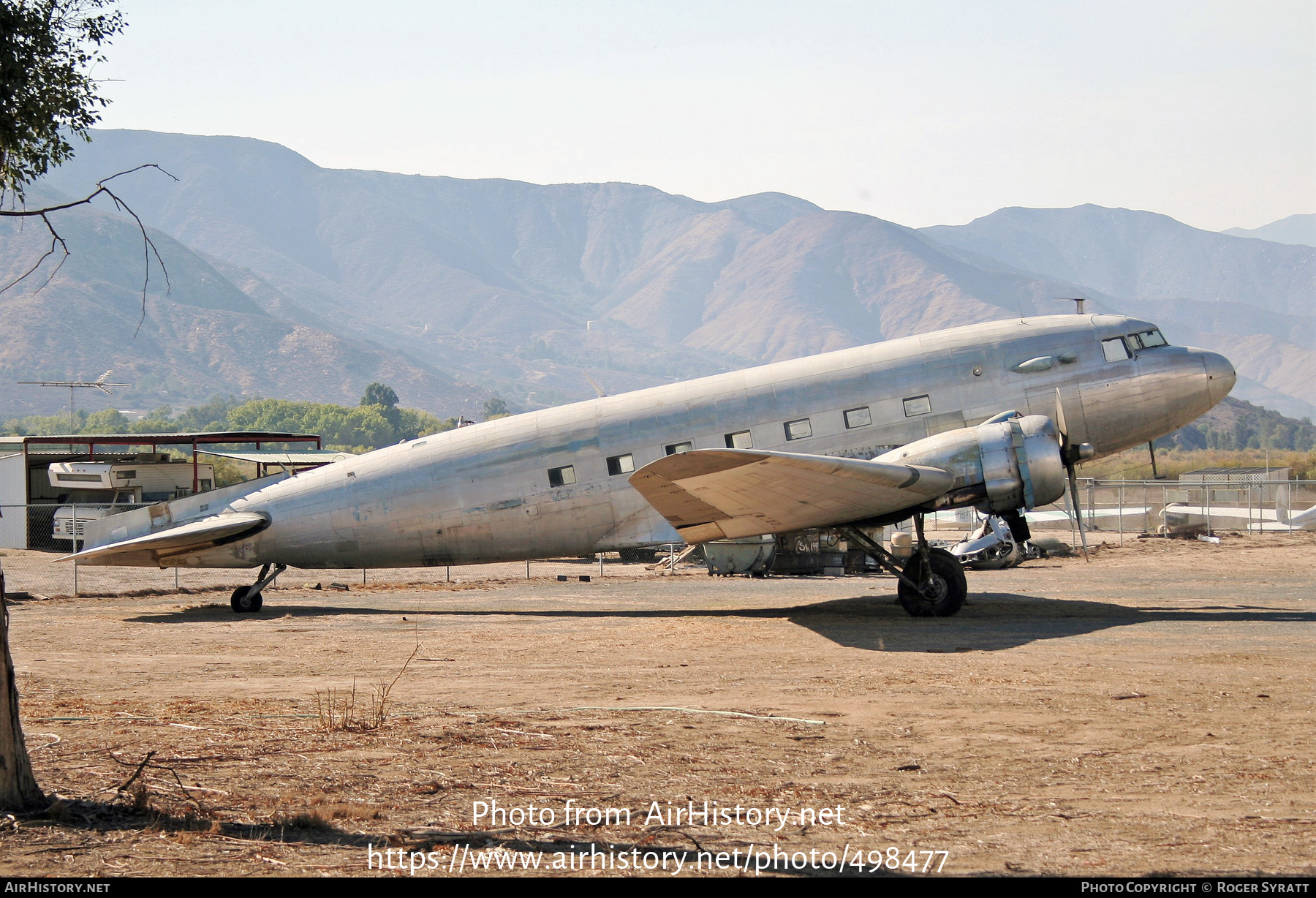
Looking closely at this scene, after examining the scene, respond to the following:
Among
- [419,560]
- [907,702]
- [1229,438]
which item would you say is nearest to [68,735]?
[907,702]

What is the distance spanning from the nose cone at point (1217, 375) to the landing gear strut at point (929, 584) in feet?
16.9

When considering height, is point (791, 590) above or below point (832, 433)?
below

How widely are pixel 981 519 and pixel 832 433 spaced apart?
16.6 metres

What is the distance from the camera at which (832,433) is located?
16.7 m

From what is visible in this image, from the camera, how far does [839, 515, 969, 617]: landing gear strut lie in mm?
16141

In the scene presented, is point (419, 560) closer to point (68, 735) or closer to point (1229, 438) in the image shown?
point (68, 735)

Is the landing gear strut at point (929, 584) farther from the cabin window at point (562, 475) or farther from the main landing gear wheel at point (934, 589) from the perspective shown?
the cabin window at point (562, 475)

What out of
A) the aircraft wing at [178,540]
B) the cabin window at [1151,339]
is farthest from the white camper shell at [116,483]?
the cabin window at [1151,339]

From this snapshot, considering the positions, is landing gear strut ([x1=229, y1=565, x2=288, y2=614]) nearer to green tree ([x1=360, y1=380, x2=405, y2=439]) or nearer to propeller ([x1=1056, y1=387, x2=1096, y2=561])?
propeller ([x1=1056, y1=387, x2=1096, y2=561])

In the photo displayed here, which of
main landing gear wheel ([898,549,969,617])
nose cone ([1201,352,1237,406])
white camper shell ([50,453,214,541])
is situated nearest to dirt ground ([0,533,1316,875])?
main landing gear wheel ([898,549,969,617])

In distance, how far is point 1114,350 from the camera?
16703mm

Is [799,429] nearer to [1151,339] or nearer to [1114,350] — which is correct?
[1114,350]

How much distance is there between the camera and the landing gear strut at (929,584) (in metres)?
16.1

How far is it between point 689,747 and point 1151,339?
13.1m
